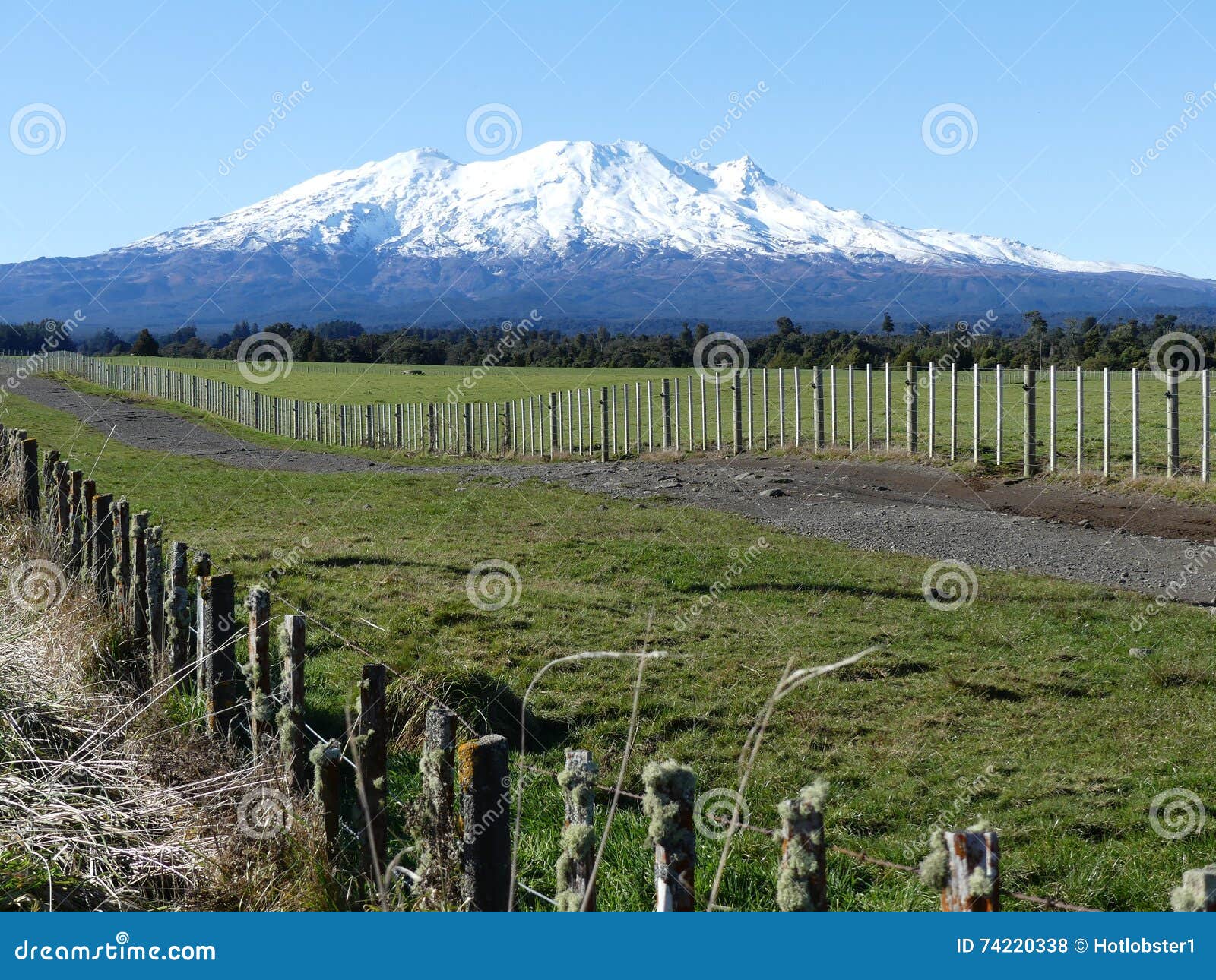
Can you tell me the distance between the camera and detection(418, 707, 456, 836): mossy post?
9.55ft

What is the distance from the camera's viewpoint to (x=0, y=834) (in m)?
3.54

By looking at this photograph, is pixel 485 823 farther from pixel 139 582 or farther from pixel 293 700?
pixel 139 582

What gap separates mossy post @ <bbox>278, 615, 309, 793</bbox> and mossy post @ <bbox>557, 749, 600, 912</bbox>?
1434mm

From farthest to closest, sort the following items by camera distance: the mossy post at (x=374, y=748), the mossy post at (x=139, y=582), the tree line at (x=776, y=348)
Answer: the tree line at (x=776, y=348) → the mossy post at (x=139, y=582) → the mossy post at (x=374, y=748)

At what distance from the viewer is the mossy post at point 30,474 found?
920 centimetres

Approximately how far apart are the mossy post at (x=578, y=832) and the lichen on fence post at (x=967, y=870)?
0.78m

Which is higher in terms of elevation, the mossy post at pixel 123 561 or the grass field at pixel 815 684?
the mossy post at pixel 123 561

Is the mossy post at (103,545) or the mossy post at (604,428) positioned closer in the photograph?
the mossy post at (103,545)

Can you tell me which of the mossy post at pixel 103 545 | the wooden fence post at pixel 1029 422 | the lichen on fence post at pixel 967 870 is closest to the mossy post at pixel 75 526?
the mossy post at pixel 103 545

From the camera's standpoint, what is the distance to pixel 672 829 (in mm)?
2365

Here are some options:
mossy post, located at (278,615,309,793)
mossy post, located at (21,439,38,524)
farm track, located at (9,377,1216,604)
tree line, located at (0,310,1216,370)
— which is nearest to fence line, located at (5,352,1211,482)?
farm track, located at (9,377,1216,604)

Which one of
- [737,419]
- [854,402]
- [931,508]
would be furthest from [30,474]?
[854,402]

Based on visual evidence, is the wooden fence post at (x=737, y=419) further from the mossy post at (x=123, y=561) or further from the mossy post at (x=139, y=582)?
the mossy post at (x=139, y=582)

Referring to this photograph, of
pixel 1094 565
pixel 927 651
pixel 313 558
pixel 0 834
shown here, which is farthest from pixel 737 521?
pixel 0 834
